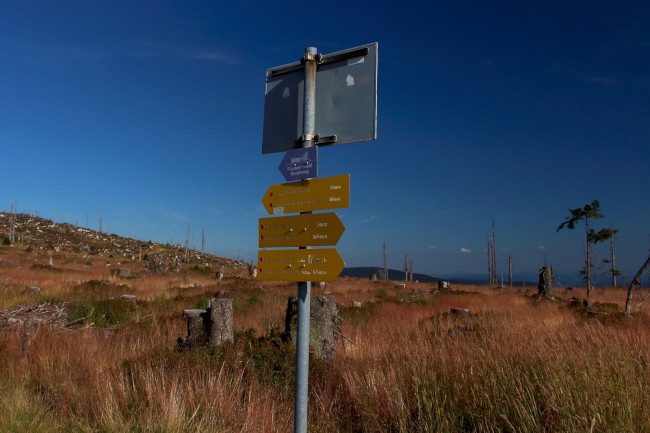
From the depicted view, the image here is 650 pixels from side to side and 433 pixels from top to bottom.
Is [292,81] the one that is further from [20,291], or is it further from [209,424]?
[20,291]

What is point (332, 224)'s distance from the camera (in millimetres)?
3004

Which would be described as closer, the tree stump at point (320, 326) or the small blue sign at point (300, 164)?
the small blue sign at point (300, 164)

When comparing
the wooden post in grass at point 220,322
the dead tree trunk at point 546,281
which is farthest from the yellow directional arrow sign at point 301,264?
the dead tree trunk at point 546,281

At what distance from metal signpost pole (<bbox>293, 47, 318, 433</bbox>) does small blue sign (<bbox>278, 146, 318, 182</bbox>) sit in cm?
7

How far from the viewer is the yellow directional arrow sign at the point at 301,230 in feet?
9.86

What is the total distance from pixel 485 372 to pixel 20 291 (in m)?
16.2

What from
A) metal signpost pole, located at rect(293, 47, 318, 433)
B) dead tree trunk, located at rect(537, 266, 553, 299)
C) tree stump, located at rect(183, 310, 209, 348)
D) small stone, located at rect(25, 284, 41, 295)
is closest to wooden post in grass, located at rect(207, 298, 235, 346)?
tree stump, located at rect(183, 310, 209, 348)

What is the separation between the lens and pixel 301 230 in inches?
124

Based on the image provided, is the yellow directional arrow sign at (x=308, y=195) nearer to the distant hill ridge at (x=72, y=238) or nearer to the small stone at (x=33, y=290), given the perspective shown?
the small stone at (x=33, y=290)

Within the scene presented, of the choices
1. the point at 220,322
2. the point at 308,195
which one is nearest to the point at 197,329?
the point at 220,322

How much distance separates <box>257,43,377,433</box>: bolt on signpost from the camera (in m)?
3.02

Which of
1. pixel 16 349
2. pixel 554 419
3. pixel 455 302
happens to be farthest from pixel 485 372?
pixel 455 302

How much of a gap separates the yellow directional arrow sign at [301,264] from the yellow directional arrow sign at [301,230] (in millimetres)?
57

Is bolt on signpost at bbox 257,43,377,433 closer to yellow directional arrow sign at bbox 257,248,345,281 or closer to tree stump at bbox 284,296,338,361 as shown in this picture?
yellow directional arrow sign at bbox 257,248,345,281
